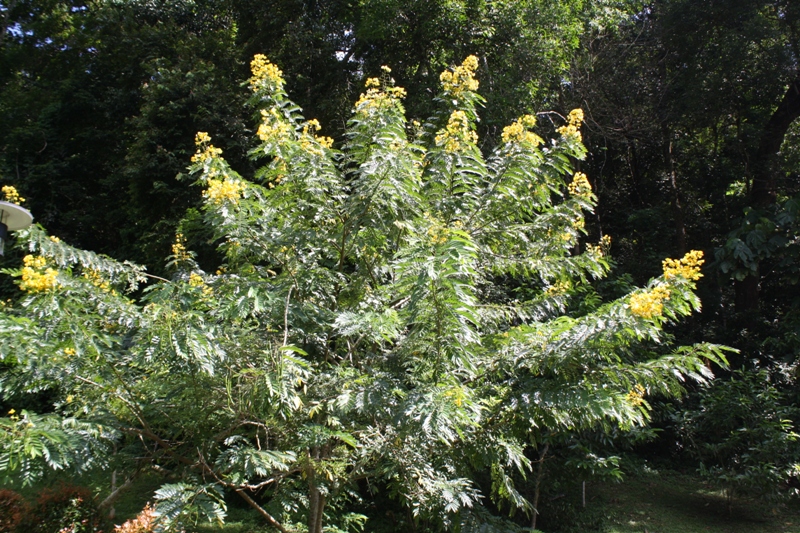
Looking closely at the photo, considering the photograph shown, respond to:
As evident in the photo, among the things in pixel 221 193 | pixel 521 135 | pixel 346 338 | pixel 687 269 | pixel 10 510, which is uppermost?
pixel 521 135

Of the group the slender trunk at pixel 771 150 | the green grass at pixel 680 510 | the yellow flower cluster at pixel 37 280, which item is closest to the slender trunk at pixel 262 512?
the yellow flower cluster at pixel 37 280

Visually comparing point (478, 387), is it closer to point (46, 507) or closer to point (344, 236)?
point (344, 236)

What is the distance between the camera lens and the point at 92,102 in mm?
11836

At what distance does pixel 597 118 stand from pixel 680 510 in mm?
5488

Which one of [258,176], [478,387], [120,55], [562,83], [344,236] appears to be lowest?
[478,387]

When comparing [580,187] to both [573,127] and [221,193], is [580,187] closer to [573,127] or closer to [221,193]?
[573,127]

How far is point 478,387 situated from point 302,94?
6.28m

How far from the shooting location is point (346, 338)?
3.60 metres

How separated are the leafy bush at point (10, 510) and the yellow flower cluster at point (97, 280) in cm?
241

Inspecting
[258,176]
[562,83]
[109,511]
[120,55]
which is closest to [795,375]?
[562,83]

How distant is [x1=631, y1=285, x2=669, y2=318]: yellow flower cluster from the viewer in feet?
7.69

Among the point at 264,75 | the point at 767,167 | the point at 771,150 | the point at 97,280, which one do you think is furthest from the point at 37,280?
the point at 771,150

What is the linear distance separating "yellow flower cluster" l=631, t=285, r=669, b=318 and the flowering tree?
10 millimetres

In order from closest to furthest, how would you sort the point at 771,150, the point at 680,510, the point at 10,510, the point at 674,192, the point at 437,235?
the point at 437,235 < the point at 10,510 < the point at 680,510 < the point at 771,150 < the point at 674,192
